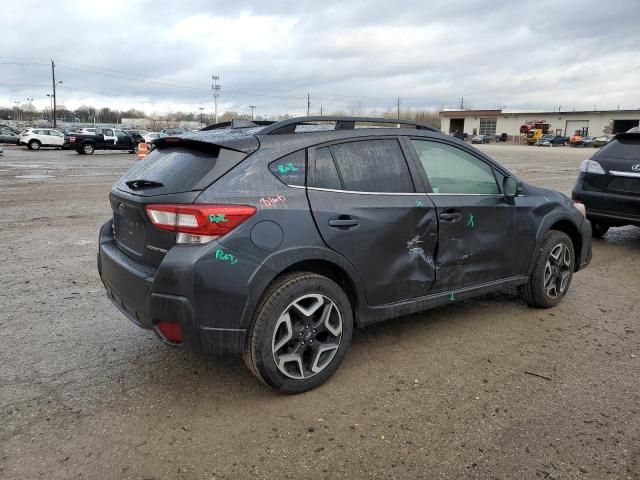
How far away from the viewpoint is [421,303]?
3.79 meters

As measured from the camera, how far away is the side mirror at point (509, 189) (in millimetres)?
4266

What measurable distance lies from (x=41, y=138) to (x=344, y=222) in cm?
3890

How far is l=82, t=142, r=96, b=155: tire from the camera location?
32.9 metres

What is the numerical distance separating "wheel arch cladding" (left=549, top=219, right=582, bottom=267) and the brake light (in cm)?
321

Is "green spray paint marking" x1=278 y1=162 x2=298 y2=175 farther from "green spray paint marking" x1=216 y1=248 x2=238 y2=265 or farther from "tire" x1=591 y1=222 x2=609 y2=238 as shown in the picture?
"tire" x1=591 y1=222 x2=609 y2=238

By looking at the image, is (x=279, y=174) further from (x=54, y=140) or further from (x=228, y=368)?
(x=54, y=140)

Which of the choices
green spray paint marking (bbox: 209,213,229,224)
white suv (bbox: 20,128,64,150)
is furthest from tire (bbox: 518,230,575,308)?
white suv (bbox: 20,128,64,150)

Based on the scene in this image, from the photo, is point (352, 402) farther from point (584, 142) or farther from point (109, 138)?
point (584, 142)

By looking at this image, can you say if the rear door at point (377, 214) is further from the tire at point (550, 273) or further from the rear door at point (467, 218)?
the tire at point (550, 273)

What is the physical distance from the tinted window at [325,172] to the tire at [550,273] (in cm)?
227

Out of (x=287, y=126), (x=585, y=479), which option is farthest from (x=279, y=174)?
(x=585, y=479)

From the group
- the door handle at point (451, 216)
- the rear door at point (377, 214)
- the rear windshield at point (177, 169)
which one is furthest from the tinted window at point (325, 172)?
the door handle at point (451, 216)

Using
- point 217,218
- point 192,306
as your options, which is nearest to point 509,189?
point 217,218

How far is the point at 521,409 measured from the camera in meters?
3.10
